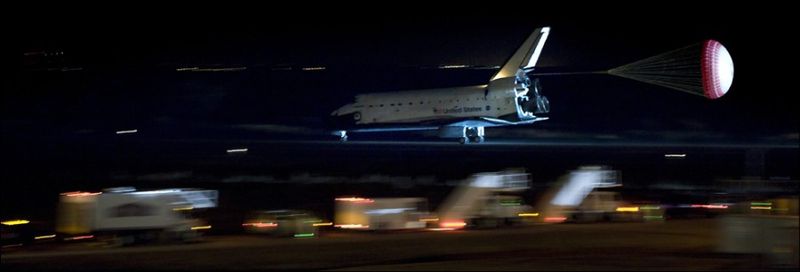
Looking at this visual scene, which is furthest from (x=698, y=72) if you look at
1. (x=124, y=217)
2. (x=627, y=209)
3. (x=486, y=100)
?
(x=124, y=217)

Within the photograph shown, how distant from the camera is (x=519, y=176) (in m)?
31.6

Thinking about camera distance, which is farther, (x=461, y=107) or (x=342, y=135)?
(x=342, y=135)

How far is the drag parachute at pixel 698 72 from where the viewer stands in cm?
2231

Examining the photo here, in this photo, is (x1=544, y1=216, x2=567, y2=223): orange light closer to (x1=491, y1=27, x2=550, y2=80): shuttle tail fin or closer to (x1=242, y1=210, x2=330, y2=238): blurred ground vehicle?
(x1=242, y1=210, x2=330, y2=238): blurred ground vehicle

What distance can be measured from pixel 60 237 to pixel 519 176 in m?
13.5

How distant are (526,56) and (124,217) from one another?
33.3 feet

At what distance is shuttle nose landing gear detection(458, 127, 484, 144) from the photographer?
75.4 ft

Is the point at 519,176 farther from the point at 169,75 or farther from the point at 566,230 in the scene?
the point at 169,75

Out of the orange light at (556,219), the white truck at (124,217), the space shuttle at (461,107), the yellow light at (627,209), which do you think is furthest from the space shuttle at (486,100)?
the yellow light at (627,209)

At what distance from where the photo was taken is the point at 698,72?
22.7 metres

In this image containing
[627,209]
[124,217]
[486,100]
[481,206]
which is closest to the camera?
[486,100]

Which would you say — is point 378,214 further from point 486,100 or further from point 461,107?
point 486,100

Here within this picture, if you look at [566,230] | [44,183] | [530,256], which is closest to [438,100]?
[530,256]

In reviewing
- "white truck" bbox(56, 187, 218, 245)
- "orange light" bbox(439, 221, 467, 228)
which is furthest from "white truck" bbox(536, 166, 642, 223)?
"white truck" bbox(56, 187, 218, 245)
